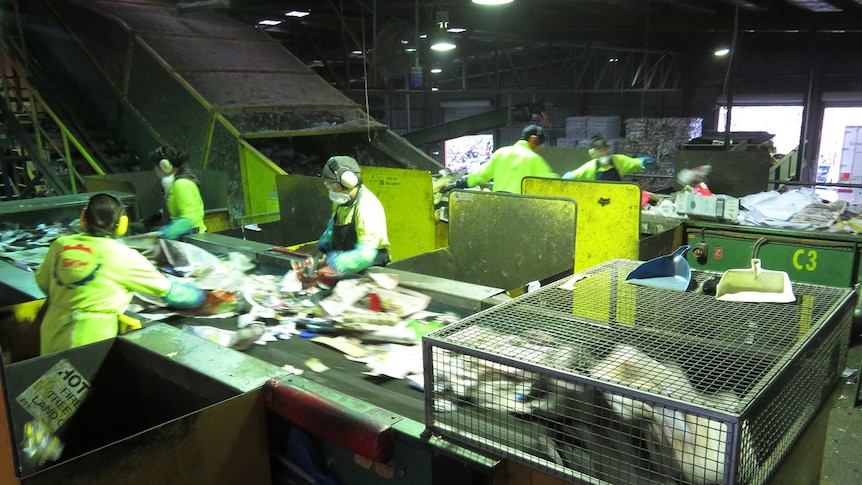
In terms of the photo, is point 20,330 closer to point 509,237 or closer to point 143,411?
point 143,411

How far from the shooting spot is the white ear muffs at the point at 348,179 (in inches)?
144

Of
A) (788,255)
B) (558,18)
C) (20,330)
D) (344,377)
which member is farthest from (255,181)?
(788,255)

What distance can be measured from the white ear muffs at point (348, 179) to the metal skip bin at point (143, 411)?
1615 millimetres

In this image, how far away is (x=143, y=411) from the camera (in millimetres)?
2268

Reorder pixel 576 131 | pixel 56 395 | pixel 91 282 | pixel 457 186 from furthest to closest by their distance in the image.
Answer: pixel 576 131 → pixel 457 186 → pixel 91 282 → pixel 56 395

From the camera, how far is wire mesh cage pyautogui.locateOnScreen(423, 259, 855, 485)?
1.16 meters

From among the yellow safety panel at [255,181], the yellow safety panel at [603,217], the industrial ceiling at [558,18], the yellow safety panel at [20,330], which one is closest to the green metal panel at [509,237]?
the yellow safety panel at [603,217]

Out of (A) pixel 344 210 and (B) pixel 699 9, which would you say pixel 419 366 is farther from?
(B) pixel 699 9

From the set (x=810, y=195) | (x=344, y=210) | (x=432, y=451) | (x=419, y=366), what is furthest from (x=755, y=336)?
(x=810, y=195)

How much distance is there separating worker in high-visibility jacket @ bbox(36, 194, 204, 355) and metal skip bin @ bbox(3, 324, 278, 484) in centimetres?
41

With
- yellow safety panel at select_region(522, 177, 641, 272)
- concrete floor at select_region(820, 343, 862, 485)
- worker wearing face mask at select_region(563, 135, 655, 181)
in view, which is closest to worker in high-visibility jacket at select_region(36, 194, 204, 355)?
yellow safety panel at select_region(522, 177, 641, 272)

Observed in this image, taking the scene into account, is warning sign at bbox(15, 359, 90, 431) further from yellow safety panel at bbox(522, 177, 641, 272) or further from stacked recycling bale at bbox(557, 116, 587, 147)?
stacked recycling bale at bbox(557, 116, 587, 147)

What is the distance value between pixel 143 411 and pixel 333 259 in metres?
1.40

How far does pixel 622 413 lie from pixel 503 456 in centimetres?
29
